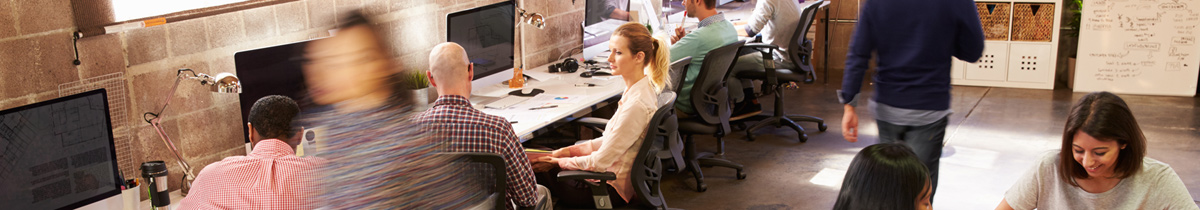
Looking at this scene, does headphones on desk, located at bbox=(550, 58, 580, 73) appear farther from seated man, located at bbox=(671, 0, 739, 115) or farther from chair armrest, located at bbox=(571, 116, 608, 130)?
chair armrest, located at bbox=(571, 116, 608, 130)

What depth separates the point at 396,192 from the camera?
180 cm

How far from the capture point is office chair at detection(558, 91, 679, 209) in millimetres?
3273

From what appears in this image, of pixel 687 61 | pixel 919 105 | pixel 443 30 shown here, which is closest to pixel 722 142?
pixel 687 61

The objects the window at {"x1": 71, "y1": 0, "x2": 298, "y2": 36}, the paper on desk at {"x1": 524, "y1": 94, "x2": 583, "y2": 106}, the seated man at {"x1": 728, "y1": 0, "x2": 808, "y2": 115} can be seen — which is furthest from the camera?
the seated man at {"x1": 728, "y1": 0, "x2": 808, "y2": 115}

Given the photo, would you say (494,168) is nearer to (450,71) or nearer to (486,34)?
(450,71)

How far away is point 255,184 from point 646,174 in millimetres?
1519

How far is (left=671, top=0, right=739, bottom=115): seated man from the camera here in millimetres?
4699

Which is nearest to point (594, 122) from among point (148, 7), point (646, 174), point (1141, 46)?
point (646, 174)

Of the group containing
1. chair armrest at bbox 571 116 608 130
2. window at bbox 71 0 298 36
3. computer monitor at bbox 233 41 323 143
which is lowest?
chair armrest at bbox 571 116 608 130

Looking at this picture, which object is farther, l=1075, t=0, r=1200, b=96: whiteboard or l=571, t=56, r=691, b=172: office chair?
l=1075, t=0, r=1200, b=96: whiteboard

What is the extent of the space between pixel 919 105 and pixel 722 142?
2361mm

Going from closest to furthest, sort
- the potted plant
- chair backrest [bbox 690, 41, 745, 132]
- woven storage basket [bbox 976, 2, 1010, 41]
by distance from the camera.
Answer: the potted plant, chair backrest [bbox 690, 41, 745, 132], woven storage basket [bbox 976, 2, 1010, 41]

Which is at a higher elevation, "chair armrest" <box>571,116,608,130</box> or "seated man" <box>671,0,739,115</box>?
"seated man" <box>671,0,739,115</box>

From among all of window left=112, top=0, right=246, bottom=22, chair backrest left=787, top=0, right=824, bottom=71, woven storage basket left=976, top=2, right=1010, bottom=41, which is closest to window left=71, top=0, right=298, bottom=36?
window left=112, top=0, right=246, bottom=22
